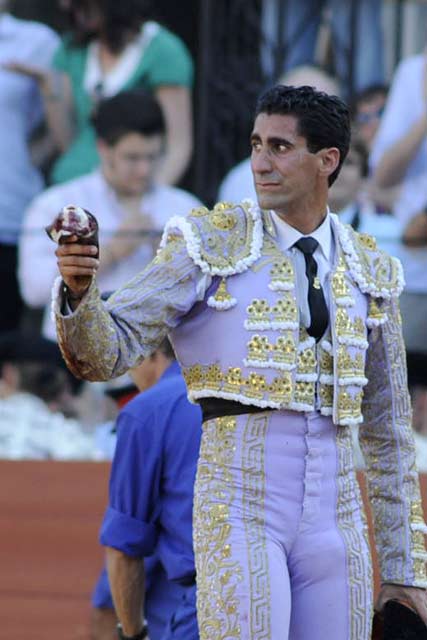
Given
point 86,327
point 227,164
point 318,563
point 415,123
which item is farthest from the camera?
point 227,164

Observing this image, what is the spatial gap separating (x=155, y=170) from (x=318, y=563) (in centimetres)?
518

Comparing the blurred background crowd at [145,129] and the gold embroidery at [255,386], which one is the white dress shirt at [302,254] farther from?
the blurred background crowd at [145,129]

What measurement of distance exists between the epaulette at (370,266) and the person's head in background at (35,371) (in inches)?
193

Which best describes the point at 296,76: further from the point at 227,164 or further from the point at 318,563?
the point at 318,563

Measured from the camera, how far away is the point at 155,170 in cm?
814

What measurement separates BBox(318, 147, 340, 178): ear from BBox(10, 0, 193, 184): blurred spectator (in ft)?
16.3

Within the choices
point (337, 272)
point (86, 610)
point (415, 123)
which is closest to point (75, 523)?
point (86, 610)

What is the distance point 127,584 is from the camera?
386 cm

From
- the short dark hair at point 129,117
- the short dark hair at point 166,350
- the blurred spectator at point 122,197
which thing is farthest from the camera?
the short dark hair at point 129,117

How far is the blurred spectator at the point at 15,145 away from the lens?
27.3 feet

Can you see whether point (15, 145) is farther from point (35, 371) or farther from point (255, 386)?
point (255, 386)

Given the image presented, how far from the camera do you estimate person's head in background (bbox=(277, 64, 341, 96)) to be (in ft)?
26.6

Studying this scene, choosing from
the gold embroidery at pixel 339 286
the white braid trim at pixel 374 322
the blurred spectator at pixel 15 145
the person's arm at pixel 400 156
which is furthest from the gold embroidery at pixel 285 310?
the blurred spectator at pixel 15 145

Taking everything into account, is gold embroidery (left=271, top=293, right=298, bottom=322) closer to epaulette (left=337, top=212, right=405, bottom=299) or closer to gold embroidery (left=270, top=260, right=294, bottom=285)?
gold embroidery (left=270, top=260, right=294, bottom=285)
